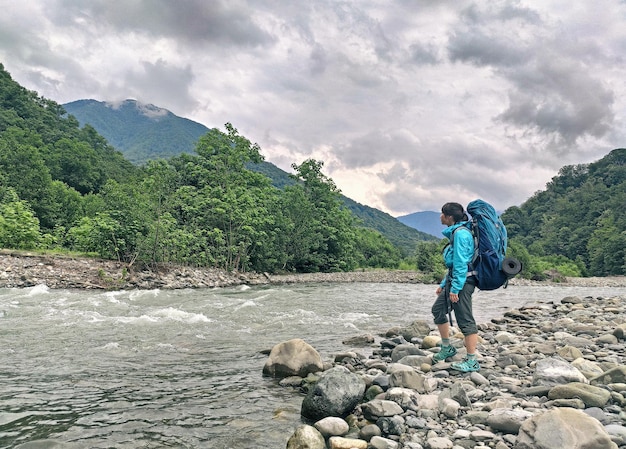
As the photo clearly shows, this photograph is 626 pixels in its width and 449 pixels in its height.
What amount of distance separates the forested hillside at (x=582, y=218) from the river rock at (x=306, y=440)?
76.5 metres

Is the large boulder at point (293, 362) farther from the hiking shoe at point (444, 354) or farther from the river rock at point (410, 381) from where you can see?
the hiking shoe at point (444, 354)

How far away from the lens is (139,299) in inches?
623

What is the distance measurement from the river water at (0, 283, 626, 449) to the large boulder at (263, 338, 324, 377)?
0.79ft

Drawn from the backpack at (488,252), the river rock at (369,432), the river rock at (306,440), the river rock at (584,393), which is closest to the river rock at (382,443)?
the river rock at (369,432)

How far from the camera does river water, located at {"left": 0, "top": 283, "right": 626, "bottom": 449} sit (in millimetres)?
4430

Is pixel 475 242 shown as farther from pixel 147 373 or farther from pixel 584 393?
pixel 147 373

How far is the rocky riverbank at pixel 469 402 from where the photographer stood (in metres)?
3.60

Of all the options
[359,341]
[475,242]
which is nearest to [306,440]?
[475,242]

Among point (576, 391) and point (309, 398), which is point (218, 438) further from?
point (576, 391)

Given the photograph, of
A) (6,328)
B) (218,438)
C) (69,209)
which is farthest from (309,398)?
(69,209)

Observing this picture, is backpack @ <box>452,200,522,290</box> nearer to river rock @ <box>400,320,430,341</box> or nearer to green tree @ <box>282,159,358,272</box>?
river rock @ <box>400,320,430,341</box>

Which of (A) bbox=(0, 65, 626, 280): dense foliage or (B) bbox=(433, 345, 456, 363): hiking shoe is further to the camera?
(A) bbox=(0, 65, 626, 280): dense foliage

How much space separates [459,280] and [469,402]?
158cm

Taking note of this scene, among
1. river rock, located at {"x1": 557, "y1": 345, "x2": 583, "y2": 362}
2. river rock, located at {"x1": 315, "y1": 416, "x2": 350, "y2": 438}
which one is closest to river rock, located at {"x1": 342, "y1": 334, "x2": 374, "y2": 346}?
river rock, located at {"x1": 557, "y1": 345, "x2": 583, "y2": 362}
